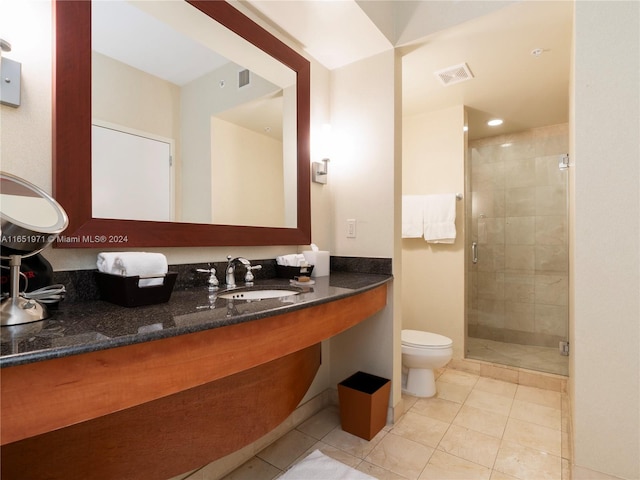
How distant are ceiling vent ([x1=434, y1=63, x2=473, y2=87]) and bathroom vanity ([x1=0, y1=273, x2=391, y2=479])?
1758mm

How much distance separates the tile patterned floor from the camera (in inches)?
60.9

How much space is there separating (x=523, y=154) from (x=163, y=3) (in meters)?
3.43

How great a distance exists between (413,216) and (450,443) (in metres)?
1.83

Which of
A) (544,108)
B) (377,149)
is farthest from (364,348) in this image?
(544,108)

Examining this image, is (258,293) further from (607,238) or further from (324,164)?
(607,238)

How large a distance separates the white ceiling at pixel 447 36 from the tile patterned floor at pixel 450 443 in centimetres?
224

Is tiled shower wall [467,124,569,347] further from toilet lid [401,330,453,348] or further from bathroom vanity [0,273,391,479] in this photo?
bathroom vanity [0,273,391,479]

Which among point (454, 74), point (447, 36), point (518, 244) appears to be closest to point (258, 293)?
point (447, 36)

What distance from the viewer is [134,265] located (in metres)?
1.03

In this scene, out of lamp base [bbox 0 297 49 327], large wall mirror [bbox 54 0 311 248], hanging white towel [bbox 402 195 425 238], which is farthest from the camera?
hanging white towel [bbox 402 195 425 238]

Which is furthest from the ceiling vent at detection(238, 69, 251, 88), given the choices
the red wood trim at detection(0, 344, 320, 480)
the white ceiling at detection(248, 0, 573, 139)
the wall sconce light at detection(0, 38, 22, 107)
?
the red wood trim at detection(0, 344, 320, 480)

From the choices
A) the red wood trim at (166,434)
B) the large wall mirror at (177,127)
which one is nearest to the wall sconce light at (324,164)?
the large wall mirror at (177,127)

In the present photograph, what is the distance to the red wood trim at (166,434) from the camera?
2.82 feet

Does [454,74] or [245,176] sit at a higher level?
[454,74]
